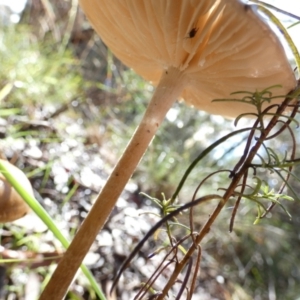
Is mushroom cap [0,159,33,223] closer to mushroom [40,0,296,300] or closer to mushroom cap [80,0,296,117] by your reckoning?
mushroom [40,0,296,300]

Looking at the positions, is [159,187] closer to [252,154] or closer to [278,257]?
[278,257]

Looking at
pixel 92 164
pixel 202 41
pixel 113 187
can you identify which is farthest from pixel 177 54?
pixel 92 164

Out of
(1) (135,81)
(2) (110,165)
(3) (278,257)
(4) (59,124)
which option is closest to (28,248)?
(4) (59,124)

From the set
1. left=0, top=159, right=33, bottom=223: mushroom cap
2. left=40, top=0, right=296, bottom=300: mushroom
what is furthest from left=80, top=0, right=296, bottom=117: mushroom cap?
left=0, top=159, right=33, bottom=223: mushroom cap

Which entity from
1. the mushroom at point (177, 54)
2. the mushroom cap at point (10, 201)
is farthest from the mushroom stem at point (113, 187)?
the mushroom cap at point (10, 201)

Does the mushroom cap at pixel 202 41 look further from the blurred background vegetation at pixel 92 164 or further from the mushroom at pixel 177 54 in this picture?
the blurred background vegetation at pixel 92 164

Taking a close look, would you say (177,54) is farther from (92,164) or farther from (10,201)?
(92,164)
